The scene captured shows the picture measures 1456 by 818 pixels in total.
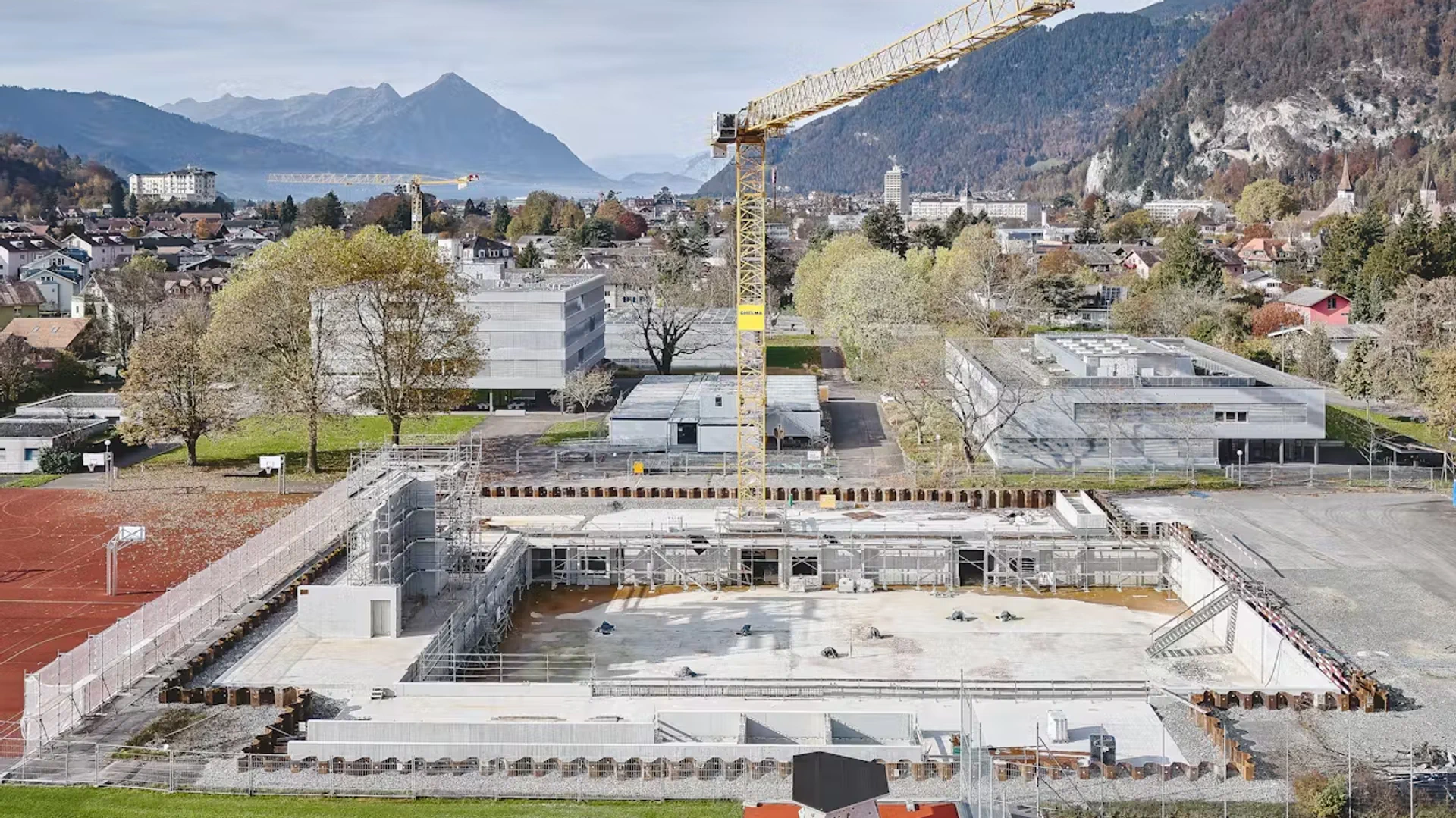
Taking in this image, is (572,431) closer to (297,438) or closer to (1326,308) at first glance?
(297,438)

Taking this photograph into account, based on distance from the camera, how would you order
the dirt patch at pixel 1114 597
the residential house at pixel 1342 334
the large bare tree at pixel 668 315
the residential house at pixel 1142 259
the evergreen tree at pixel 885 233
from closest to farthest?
1. the dirt patch at pixel 1114 597
2. the residential house at pixel 1342 334
3. the large bare tree at pixel 668 315
4. the evergreen tree at pixel 885 233
5. the residential house at pixel 1142 259

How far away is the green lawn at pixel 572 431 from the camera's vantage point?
56.8 metres

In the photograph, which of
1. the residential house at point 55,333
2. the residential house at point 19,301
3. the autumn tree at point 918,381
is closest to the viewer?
the autumn tree at point 918,381

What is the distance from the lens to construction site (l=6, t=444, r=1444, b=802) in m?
24.5

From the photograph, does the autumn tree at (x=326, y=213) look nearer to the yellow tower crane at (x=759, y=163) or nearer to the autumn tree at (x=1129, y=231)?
the autumn tree at (x=1129, y=231)

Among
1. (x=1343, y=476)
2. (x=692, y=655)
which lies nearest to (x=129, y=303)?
(x=692, y=655)

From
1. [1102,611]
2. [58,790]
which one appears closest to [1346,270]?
[1102,611]

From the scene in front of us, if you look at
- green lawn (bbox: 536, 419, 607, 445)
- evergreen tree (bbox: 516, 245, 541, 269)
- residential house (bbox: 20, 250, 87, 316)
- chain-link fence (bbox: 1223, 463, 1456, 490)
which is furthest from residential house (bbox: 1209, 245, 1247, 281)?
residential house (bbox: 20, 250, 87, 316)

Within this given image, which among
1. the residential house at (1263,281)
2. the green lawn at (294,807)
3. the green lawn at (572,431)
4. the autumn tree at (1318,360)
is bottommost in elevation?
the green lawn at (294,807)

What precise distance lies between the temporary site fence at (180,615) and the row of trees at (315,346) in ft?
48.0

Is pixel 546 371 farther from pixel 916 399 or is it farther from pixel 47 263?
pixel 47 263

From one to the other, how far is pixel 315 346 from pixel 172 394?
5415 millimetres

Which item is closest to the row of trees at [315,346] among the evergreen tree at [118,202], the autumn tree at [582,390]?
the autumn tree at [582,390]

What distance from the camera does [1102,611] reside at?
122 feet
